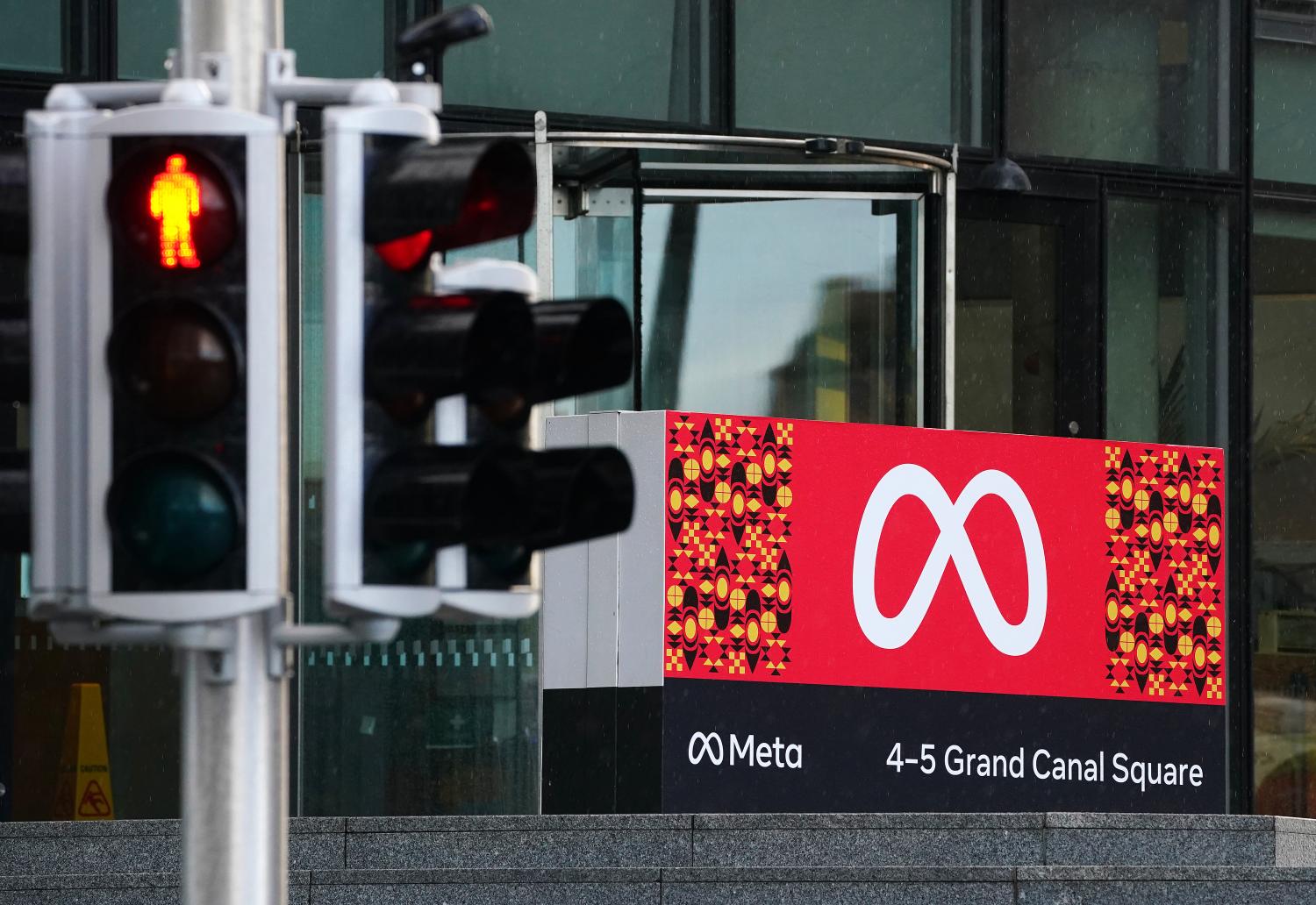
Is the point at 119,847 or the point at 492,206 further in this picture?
the point at 119,847

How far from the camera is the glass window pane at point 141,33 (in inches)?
505

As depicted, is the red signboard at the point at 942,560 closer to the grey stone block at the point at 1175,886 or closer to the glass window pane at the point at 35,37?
the grey stone block at the point at 1175,886

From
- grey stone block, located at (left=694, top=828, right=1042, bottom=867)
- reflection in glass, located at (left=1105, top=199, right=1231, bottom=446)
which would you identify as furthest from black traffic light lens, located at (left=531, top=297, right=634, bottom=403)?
reflection in glass, located at (left=1105, top=199, right=1231, bottom=446)

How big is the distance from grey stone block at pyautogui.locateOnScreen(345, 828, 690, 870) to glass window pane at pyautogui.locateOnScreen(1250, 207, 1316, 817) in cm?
770

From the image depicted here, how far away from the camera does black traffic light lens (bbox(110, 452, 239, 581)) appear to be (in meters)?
3.09

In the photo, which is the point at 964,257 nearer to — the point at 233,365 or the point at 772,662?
the point at 772,662

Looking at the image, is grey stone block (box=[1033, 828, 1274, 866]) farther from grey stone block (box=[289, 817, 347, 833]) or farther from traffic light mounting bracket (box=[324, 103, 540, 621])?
traffic light mounting bracket (box=[324, 103, 540, 621])

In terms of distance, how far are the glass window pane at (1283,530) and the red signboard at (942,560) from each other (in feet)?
15.1

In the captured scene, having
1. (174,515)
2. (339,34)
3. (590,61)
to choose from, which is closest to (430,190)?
(174,515)

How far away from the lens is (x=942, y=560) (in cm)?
1062

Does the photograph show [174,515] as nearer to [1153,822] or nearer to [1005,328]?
[1153,822]

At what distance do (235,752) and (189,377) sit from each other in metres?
0.55

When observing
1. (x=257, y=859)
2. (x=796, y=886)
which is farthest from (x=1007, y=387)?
(x=257, y=859)

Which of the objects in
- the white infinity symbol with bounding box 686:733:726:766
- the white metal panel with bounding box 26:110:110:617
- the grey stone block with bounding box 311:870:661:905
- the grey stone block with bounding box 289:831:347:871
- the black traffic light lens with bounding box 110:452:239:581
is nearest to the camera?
the black traffic light lens with bounding box 110:452:239:581
